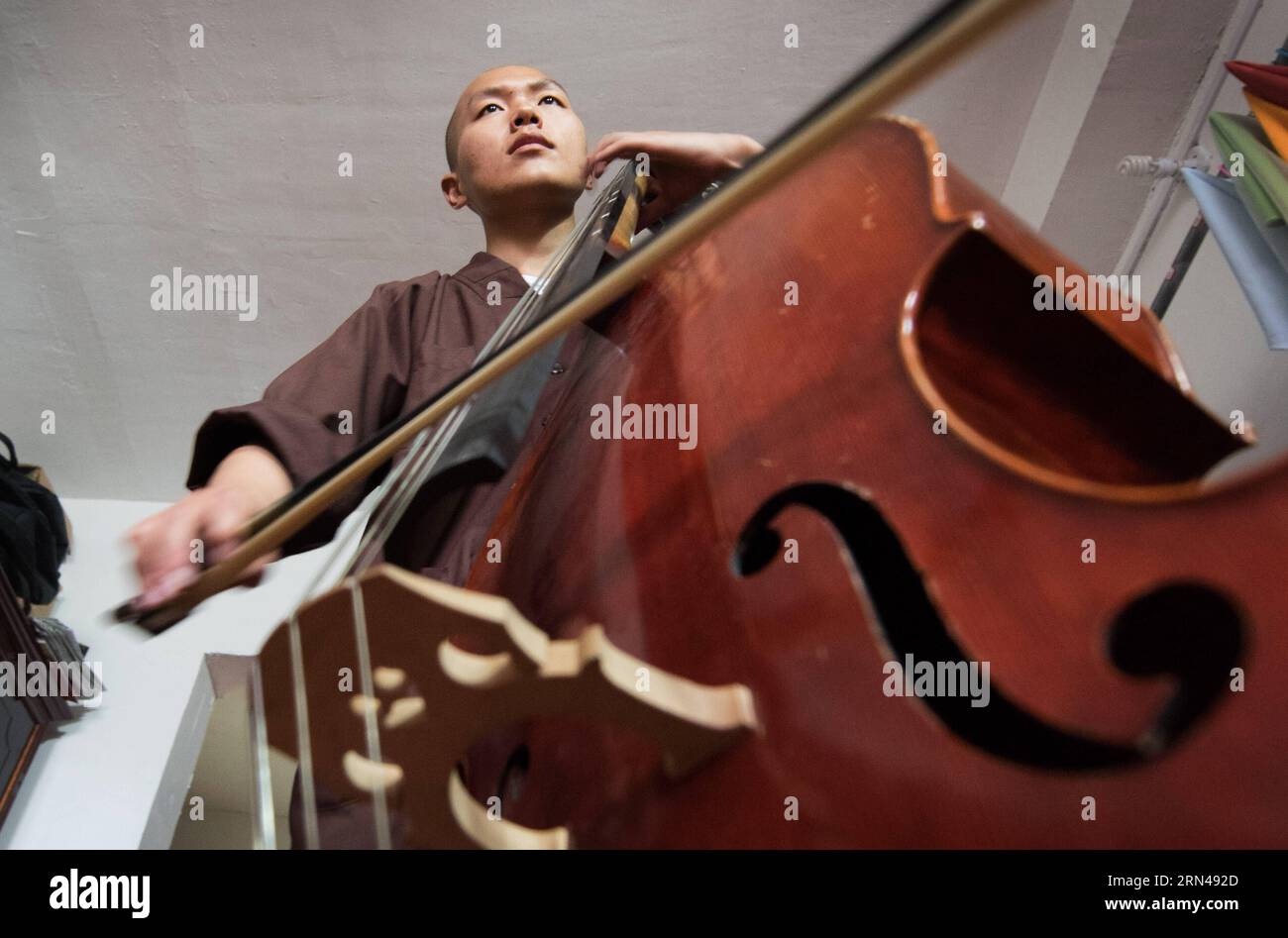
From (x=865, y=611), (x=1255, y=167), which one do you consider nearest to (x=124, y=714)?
(x=865, y=611)

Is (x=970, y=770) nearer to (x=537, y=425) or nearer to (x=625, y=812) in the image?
(x=625, y=812)

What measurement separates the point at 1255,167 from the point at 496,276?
0.74 metres

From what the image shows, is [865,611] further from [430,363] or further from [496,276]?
[496,276]

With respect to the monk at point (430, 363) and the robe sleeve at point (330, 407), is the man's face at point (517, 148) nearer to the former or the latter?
the monk at point (430, 363)

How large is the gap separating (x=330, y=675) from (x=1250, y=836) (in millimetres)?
256

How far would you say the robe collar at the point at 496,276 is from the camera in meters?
0.82

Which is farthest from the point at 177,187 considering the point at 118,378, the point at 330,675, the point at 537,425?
the point at 330,675

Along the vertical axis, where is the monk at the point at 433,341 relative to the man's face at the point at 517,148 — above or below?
below

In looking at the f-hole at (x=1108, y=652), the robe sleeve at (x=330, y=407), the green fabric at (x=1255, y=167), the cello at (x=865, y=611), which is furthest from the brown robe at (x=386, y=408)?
the green fabric at (x=1255, y=167)

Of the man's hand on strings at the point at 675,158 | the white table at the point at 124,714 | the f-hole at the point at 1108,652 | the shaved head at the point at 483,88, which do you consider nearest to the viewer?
the f-hole at the point at 1108,652

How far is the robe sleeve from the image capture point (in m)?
0.56

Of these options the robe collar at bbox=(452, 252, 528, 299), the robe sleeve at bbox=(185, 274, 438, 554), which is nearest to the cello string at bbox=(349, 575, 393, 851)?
the robe sleeve at bbox=(185, 274, 438, 554)

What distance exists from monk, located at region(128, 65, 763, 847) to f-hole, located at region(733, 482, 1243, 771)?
0.24m

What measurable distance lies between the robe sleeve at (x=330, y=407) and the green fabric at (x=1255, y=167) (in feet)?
2.57
